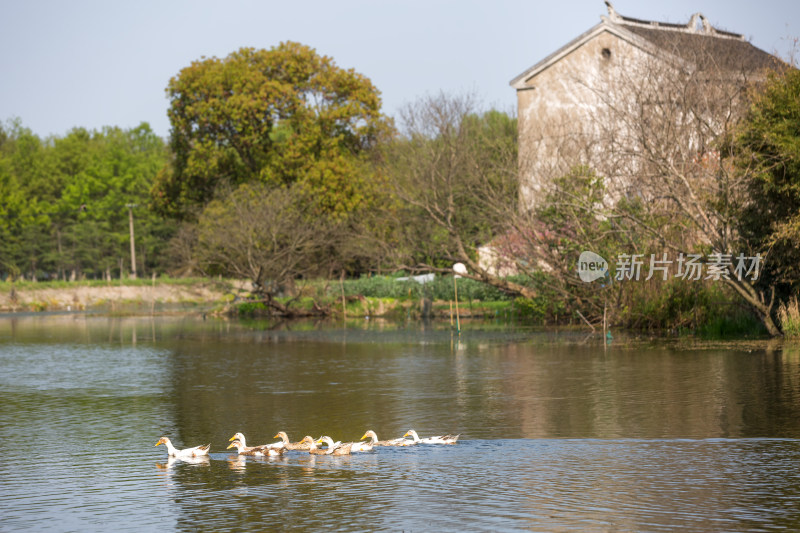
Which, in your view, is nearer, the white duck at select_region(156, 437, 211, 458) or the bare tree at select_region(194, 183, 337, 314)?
the white duck at select_region(156, 437, 211, 458)

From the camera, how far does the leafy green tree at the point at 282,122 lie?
62.2 m

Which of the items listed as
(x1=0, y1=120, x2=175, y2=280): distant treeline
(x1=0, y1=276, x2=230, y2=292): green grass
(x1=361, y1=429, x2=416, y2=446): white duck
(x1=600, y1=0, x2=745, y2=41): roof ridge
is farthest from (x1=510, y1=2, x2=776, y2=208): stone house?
(x1=0, y1=120, x2=175, y2=280): distant treeline

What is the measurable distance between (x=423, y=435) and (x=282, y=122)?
49.6m

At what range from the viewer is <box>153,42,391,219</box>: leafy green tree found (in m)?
62.2

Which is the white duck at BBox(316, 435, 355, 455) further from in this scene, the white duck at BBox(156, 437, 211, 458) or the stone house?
the stone house

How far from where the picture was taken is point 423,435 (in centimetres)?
1750

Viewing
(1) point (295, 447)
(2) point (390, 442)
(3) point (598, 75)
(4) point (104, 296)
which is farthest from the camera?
(4) point (104, 296)

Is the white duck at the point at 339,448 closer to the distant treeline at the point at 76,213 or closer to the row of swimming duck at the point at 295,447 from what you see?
the row of swimming duck at the point at 295,447

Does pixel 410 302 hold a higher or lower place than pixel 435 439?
higher

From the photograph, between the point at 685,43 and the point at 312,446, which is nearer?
the point at 312,446

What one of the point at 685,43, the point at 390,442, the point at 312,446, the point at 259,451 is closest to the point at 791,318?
the point at 685,43

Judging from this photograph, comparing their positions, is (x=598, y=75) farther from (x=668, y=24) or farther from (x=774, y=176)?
(x=774, y=176)

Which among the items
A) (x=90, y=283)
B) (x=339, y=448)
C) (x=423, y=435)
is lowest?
(x=423, y=435)

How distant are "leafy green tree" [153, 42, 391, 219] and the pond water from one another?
30.0 m
